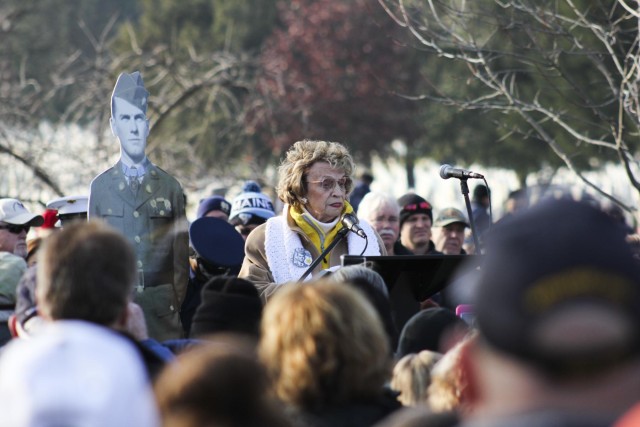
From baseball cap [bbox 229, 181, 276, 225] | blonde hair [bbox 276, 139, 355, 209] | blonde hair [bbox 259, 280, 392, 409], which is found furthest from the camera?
baseball cap [bbox 229, 181, 276, 225]

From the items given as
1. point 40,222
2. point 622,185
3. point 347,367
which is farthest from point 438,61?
point 347,367

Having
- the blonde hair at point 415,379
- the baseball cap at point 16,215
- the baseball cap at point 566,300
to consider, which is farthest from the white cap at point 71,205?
the baseball cap at point 566,300

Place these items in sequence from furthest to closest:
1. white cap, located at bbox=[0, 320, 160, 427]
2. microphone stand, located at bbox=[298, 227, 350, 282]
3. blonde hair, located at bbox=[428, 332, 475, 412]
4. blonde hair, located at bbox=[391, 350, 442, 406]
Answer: microphone stand, located at bbox=[298, 227, 350, 282] → blonde hair, located at bbox=[391, 350, 442, 406] → blonde hair, located at bbox=[428, 332, 475, 412] → white cap, located at bbox=[0, 320, 160, 427]

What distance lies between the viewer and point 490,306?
182cm

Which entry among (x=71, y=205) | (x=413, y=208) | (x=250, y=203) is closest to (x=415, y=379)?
(x=71, y=205)

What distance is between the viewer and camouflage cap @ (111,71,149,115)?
7.12 m

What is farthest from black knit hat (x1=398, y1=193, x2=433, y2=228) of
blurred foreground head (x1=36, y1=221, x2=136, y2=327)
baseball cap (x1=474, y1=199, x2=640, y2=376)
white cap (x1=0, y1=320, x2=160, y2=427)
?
baseball cap (x1=474, y1=199, x2=640, y2=376)

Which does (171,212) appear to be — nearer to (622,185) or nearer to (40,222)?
A: (40,222)

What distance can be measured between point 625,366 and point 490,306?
0.21m

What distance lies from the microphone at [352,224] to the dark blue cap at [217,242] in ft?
3.51

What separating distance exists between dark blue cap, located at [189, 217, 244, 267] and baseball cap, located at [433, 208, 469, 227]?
2.62 m

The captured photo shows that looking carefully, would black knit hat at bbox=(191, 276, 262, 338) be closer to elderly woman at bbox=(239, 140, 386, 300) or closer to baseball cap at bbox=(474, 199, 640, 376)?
elderly woman at bbox=(239, 140, 386, 300)

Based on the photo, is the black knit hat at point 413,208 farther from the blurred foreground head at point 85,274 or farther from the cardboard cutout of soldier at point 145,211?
the blurred foreground head at point 85,274

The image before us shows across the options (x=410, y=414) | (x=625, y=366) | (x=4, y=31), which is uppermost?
(x=4, y=31)
